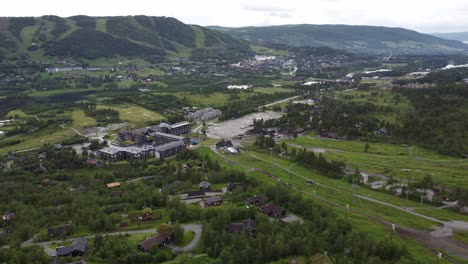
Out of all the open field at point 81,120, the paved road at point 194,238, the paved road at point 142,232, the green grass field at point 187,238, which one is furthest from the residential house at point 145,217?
the open field at point 81,120

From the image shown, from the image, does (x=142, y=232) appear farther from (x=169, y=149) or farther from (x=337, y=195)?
(x=169, y=149)

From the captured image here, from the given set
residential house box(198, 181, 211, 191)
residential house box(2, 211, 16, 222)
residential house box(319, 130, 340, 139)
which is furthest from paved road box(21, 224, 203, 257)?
residential house box(319, 130, 340, 139)

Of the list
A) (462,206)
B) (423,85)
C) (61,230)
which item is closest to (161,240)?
(61,230)

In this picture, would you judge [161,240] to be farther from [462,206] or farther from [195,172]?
[462,206]

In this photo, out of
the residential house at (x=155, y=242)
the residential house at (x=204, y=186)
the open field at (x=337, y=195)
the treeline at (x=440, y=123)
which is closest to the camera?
the residential house at (x=155, y=242)

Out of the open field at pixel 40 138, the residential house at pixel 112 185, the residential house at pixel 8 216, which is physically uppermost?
the residential house at pixel 112 185

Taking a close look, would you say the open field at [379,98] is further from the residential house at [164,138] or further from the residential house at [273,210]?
the residential house at [273,210]
